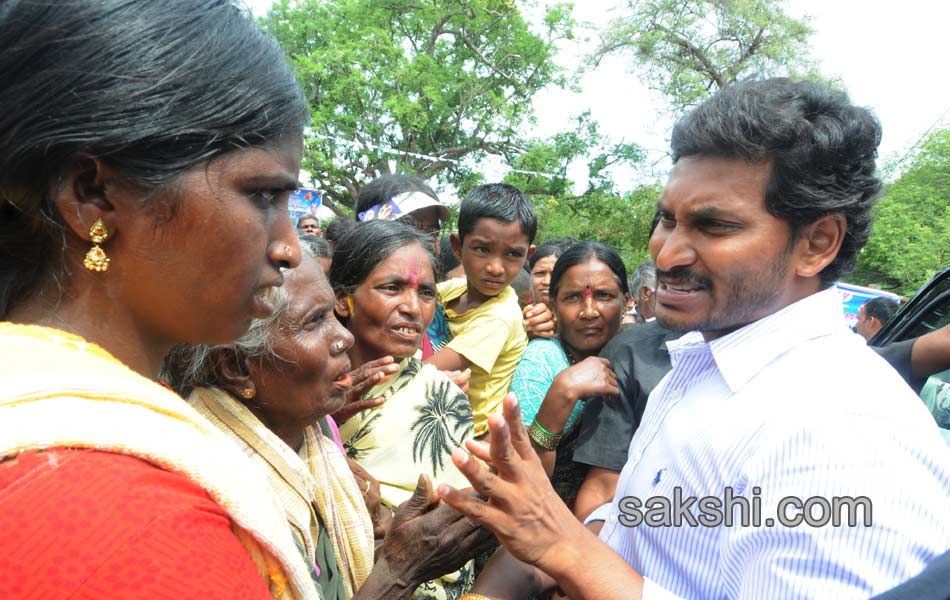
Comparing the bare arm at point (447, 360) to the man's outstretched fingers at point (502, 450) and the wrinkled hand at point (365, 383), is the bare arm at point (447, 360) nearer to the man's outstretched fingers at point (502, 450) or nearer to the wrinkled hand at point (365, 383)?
the wrinkled hand at point (365, 383)

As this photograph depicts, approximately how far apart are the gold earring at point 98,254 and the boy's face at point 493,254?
9.51 feet

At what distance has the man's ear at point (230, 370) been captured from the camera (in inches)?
69.7

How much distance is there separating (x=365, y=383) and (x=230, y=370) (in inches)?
22.6

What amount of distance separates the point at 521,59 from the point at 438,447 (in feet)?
71.3

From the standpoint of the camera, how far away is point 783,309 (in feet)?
5.35

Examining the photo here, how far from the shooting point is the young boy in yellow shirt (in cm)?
342

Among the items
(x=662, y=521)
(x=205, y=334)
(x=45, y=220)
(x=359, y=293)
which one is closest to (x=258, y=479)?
(x=205, y=334)

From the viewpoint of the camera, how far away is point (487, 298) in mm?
→ 3832

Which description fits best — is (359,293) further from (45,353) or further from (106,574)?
(106,574)

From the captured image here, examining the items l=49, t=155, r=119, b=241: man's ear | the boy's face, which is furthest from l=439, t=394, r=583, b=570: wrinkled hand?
the boy's face

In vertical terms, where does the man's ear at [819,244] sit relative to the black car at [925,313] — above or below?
above

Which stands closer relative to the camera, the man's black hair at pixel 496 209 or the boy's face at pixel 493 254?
the boy's face at pixel 493 254

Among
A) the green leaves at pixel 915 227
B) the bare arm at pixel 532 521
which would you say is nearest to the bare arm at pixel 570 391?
the bare arm at pixel 532 521

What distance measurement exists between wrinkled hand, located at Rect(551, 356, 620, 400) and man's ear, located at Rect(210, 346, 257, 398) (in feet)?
4.04
